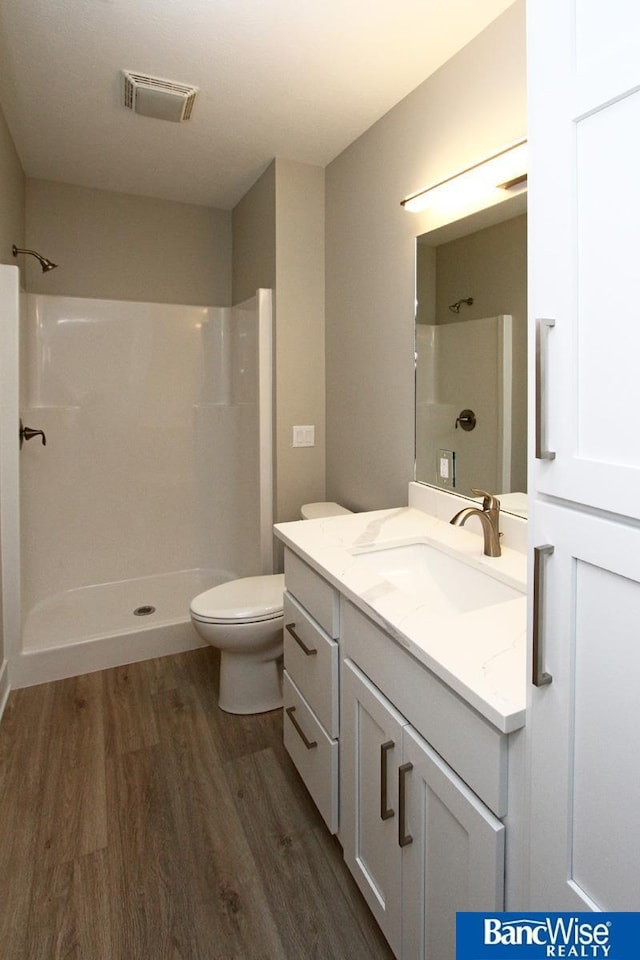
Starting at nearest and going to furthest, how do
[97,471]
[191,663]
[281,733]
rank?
[281,733] < [191,663] < [97,471]

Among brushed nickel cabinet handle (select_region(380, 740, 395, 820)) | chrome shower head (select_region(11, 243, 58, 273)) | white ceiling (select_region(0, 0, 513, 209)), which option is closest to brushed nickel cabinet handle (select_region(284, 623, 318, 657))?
brushed nickel cabinet handle (select_region(380, 740, 395, 820))

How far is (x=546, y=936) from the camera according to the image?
2.47ft

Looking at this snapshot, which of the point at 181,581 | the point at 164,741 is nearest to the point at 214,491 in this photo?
the point at 181,581

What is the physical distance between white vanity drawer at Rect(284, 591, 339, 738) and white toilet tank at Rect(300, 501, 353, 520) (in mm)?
693

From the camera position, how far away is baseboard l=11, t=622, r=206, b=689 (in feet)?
7.84

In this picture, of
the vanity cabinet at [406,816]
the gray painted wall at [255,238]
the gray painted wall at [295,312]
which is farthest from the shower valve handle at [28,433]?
the vanity cabinet at [406,816]

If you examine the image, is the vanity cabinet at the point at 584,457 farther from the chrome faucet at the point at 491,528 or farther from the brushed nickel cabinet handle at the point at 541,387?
the chrome faucet at the point at 491,528

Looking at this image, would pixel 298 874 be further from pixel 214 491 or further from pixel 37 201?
pixel 37 201

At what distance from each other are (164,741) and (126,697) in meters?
0.38

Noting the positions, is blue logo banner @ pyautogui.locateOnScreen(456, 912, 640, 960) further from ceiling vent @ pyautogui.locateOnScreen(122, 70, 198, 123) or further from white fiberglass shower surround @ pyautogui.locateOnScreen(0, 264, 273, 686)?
ceiling vent @ pyautogui.locateOnScreen(122, 70, 198, 123)

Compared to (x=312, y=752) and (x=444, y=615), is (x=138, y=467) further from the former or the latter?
(x=444, y=615)

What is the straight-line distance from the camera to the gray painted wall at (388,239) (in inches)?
62.2

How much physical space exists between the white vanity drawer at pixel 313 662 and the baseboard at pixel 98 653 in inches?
42.2

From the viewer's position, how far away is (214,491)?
3.32 m
